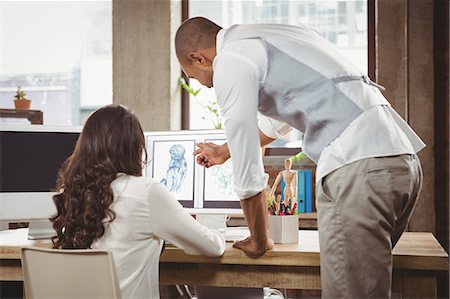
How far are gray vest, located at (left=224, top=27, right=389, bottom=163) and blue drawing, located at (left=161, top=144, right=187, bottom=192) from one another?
32.7 inches

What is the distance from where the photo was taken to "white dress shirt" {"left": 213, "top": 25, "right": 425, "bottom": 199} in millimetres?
1823

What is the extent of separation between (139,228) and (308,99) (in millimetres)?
667

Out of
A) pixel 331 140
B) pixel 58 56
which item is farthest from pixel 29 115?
pixel 331 140

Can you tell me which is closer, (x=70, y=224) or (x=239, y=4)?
(x=70, y=224)

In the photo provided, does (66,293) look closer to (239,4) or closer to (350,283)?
(350,283)

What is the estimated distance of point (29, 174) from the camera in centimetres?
273

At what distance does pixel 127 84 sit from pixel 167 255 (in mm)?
3345

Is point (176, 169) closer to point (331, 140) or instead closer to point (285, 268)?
point (285, 268)

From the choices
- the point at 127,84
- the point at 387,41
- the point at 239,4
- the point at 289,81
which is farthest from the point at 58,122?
the point at 289,81

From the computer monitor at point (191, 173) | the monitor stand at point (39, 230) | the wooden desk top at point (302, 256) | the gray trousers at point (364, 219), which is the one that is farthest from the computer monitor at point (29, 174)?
the gray trousers at point (364, 219)

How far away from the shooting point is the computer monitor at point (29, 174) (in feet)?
8.84

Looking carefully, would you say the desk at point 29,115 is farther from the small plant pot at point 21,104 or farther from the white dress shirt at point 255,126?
the white dress shirt at point 255,126

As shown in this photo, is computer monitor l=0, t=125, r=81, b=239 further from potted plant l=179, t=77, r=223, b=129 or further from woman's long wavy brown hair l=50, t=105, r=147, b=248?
potted plant l=179, t=77, r=223, b=129

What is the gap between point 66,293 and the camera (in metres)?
2.00
